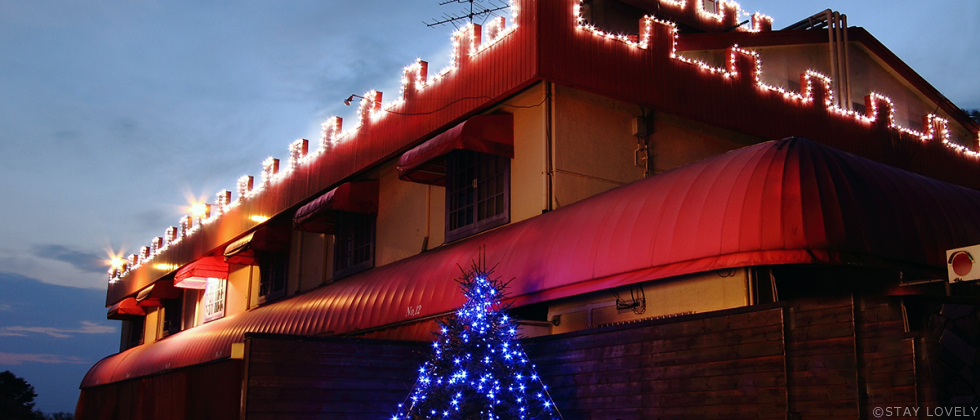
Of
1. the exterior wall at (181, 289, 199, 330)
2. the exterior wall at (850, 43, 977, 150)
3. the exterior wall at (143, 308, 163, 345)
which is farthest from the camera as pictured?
the exterior wall at (143, 308, 163, 345)

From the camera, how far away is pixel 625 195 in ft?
38.0

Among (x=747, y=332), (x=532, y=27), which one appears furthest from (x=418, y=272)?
(x=747, y=332)

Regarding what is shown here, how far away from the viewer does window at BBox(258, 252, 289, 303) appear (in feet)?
82.4

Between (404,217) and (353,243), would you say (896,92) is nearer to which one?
(404,217)

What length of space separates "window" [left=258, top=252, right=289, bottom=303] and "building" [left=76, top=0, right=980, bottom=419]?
123 millimetres

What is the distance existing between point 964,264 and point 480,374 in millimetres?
5362

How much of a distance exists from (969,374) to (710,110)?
894 cm

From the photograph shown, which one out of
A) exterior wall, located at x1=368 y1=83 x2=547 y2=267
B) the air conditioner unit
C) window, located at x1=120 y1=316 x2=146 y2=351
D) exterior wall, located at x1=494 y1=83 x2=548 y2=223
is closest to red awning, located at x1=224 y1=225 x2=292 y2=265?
exterior wall, located at x1=368 y1=83 x2=547 y2=267

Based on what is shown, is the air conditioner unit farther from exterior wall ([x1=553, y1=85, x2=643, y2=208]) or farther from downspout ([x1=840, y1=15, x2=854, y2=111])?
downspout ([x1=840, y1=15, x2=854, y2=111])

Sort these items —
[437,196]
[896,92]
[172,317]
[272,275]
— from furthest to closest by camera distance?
1. [172,317]
2. [272,275]
3. [896,92]
4. [437,196]

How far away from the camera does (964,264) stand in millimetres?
7422

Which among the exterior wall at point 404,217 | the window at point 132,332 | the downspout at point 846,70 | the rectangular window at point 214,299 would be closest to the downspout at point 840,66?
the downspout at point 846,70

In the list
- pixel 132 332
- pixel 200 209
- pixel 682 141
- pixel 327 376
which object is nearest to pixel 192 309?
pixel 200 209

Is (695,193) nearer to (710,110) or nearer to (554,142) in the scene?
(554,142)
